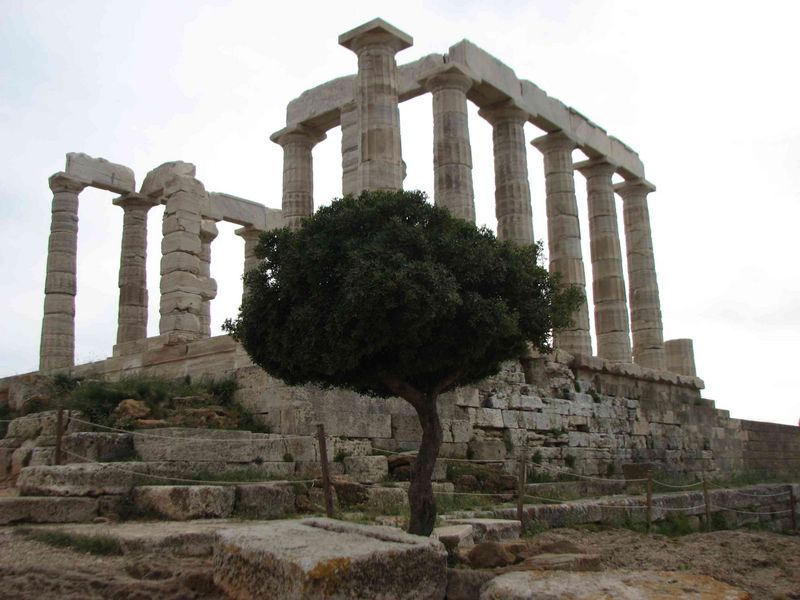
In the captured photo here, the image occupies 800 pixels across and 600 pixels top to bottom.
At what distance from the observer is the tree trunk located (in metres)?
8.48

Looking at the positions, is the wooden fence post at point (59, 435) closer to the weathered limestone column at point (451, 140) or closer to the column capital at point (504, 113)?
the weathered limestone column at point (451, 140)

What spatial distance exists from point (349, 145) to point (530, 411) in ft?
28.4

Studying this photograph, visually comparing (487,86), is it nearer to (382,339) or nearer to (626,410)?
(626,410)

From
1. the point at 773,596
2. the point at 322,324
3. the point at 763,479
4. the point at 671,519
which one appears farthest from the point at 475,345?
the point at 763,479

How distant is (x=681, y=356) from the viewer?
26.9 metres

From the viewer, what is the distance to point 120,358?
19281mm

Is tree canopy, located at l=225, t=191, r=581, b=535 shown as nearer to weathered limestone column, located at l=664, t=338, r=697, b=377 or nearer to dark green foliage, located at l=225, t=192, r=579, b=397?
dark green foliage, located at l=225, t=192, r=579, b=397

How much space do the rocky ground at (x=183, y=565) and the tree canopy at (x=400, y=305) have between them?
209cm

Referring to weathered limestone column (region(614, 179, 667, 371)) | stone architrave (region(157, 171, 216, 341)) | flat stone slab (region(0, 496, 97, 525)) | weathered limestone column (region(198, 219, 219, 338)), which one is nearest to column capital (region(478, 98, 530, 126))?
weathered limestone column (region(614, 179, 667, 371))

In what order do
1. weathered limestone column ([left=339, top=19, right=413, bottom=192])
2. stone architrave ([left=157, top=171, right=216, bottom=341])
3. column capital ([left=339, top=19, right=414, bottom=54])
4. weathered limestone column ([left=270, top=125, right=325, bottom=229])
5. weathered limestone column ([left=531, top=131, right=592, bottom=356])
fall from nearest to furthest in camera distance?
weathered limestone column ([left=339, top=19, right=413, bottom=192]) < column capital ([left=339, top=19, right=414, bottom=54]) < stone architrave ([left=157, top=171, right=216, bottom=341]) < weathered limestone column ([left=270, top=125, right=325, bottom=229]) < weathered limestone column ([left=531, top=131, right=592, bottom=356])

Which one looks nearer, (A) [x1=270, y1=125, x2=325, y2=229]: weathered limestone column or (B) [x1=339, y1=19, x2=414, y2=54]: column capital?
(B) [x1=339, y1=19, x2=414, y2=54]: column capital

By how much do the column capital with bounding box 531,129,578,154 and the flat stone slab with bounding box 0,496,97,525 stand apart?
56.4 ft

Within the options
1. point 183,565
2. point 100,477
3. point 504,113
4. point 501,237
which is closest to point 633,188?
point 504,113

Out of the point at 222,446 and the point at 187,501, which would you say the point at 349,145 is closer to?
the point at 222,446
